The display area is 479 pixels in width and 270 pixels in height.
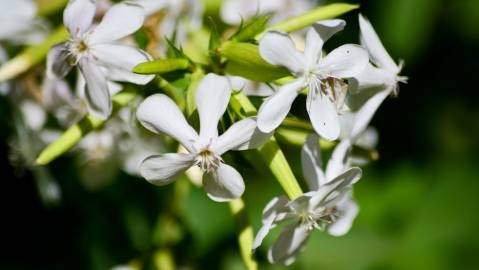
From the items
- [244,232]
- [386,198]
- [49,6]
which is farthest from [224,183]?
[386,198]

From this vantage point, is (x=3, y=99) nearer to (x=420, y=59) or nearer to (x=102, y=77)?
(x=102, y=77)

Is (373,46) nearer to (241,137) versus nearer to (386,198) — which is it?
(241,137)

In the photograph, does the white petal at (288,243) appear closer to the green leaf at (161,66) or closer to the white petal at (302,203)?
the white petal at (302,203)

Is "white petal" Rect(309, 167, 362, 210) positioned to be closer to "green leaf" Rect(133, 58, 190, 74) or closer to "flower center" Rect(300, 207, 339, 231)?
"flower center" Rect(300, 207, 339, 231)

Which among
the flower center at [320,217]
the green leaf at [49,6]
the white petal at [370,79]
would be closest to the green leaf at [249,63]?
the white petal at [370,79]

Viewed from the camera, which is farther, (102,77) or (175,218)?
(175,218)

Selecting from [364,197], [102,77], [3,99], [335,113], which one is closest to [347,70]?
[335,113]
